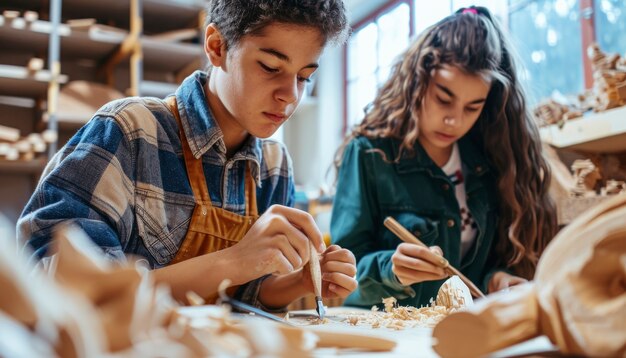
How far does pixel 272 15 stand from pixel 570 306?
84 cm

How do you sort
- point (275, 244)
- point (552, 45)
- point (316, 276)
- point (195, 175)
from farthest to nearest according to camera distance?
point (552, 45)
point (195, 175)
point (316, 276)
point (275, 244)

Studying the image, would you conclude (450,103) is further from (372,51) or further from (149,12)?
(372,51)

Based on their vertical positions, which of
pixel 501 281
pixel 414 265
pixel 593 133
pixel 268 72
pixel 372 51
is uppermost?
pixel 372 51

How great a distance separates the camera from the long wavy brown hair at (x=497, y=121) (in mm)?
1716

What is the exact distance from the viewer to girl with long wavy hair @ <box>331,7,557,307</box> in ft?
5.48

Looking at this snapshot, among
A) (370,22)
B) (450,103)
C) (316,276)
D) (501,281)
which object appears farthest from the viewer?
(370,22)

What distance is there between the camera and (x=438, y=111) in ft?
5.48

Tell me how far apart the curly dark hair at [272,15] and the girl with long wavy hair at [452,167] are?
0.58 metres

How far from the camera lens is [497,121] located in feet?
6.06

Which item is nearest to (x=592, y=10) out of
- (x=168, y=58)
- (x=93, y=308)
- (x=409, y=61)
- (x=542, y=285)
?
(x=409, y=61)

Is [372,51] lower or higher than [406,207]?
higher

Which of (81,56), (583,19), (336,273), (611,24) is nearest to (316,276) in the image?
(336,273)

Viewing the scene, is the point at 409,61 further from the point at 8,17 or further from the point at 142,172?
the point at 8,17

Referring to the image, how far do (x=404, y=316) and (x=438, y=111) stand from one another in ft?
2.83
